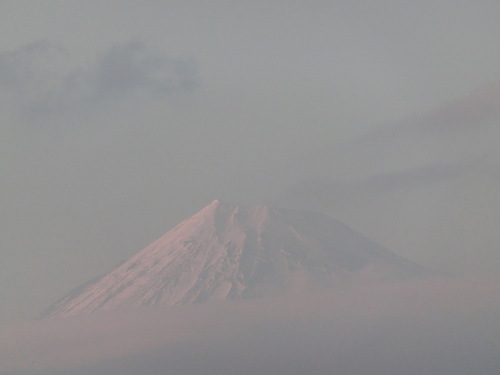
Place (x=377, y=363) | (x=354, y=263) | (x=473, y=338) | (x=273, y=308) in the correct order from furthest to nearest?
(x=354, y=263), (x=273, y=308), (x=473, y=338), (x=377, y=363)

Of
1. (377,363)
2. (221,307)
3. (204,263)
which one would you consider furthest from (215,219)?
(377,363)

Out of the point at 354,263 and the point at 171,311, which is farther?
the point at 354,263

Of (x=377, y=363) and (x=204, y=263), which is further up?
(x=204, y=263)

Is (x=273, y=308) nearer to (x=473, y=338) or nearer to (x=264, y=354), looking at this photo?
(x=264, y=354)

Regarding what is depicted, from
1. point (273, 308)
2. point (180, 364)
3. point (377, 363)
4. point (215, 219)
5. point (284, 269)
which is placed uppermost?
point (215, 219)

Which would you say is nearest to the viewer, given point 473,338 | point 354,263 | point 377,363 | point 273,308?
point 377,363

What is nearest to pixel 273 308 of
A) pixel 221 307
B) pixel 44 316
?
pixel 221 307

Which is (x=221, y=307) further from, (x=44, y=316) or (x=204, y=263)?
(x=44, y=316)
